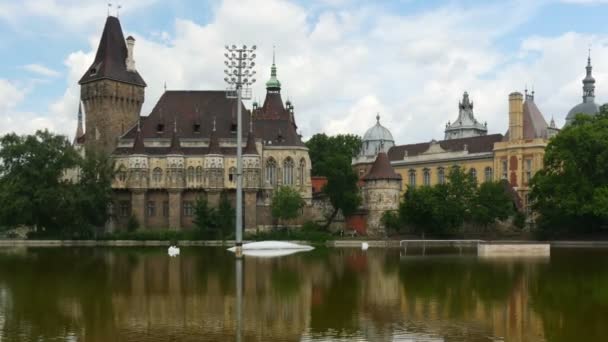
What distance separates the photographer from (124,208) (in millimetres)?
73188

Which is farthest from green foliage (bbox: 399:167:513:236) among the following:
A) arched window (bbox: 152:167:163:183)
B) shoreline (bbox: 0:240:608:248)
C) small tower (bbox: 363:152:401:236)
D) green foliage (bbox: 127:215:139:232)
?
green foliage (bbox: 127:215:139:232)

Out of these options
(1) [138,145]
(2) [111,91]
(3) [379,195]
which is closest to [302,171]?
(3) [379,195]

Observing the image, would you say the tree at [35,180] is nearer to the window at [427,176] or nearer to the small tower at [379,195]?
the small tower at [379,195]

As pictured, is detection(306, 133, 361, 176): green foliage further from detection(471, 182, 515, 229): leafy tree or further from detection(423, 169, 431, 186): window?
detection(471, 182, 515, 229): leafy tree

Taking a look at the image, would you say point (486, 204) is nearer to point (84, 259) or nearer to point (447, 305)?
point (84, 259)

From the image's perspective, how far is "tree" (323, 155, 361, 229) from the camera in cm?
7000

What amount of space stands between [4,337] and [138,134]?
5753cm

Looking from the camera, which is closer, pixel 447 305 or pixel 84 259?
pixel 447 305

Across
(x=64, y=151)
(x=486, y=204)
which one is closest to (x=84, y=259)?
(x=64, y=151)

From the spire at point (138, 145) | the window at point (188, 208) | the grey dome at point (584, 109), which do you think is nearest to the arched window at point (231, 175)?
the window at point (188, 208)

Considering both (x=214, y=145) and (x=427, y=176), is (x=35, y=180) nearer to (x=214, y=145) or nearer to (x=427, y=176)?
(x=214, y=145)

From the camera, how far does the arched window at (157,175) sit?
7238 cm

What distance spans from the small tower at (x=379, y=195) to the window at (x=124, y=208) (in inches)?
937

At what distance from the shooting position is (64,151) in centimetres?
6650
